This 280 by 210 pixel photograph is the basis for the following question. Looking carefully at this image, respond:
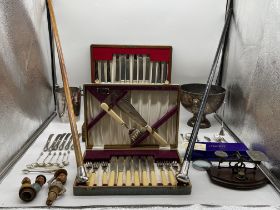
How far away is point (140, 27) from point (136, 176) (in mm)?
1098

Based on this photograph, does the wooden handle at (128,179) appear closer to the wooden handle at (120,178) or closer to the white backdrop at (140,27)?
the wooden handle at (120,178)

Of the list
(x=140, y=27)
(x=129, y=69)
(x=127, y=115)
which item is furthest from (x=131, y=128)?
(x=140, y=27)

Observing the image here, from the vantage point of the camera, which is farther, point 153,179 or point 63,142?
point 63,142

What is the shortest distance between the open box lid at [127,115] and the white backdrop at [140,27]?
0.70 metres

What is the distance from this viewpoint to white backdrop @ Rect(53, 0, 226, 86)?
1.84 m

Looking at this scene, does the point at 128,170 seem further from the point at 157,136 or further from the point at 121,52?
the point at 121,52

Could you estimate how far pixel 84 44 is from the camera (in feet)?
6.17

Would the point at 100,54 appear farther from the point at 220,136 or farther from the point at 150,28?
the point at 220,136

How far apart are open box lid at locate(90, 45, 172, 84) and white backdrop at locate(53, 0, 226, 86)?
0.07 metres

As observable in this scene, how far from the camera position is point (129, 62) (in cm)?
185

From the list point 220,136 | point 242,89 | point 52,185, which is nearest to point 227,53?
point 242,89

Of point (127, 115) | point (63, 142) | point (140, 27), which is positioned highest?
point (140, 27)

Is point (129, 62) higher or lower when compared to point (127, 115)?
higher

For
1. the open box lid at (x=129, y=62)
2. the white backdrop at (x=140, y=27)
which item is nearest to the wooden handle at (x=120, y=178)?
the open box lid at (x=129, y=62)
